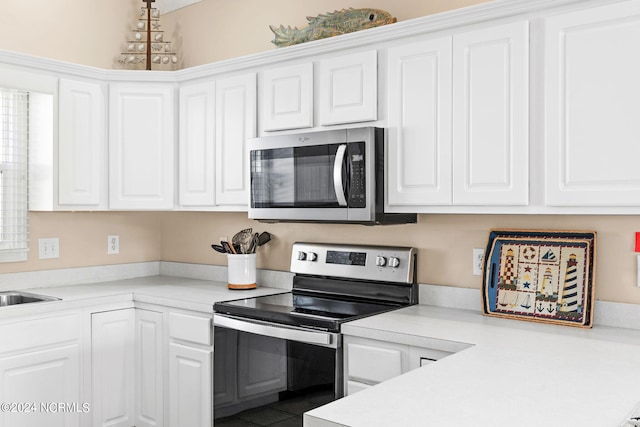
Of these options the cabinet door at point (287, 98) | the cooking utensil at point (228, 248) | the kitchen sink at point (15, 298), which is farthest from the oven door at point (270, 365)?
the kitchen sink at point (15, 298)

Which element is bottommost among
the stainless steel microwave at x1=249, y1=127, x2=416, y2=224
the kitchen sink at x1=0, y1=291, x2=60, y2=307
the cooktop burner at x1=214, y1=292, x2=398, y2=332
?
the kitchen sink at x1=0, y1=291, x2=60, y2=307

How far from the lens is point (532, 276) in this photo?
2426 millimetres

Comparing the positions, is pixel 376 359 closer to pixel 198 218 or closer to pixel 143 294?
pixel 143 294

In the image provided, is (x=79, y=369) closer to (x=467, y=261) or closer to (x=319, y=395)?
(x=319, y=395)

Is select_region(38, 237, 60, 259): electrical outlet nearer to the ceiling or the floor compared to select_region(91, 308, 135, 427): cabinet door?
nearer to the ceiling

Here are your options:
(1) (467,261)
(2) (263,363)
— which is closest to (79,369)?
(2) (263,363)

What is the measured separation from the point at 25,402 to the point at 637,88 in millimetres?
2818

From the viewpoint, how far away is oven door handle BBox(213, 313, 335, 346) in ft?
7.61

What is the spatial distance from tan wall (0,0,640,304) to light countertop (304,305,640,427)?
445 millimetres

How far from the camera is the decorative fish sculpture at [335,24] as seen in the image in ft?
9.19

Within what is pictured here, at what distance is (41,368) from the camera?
279 cm

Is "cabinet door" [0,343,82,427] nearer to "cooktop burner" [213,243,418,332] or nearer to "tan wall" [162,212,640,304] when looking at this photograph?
"cooktop burner" [213,243,418,332]

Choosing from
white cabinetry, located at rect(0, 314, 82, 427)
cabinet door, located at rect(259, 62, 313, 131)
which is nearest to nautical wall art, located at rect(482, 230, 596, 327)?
cabinet door, located at rect(259, 62, 313, 131)

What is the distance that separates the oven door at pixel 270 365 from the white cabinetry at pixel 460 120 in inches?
27.5
